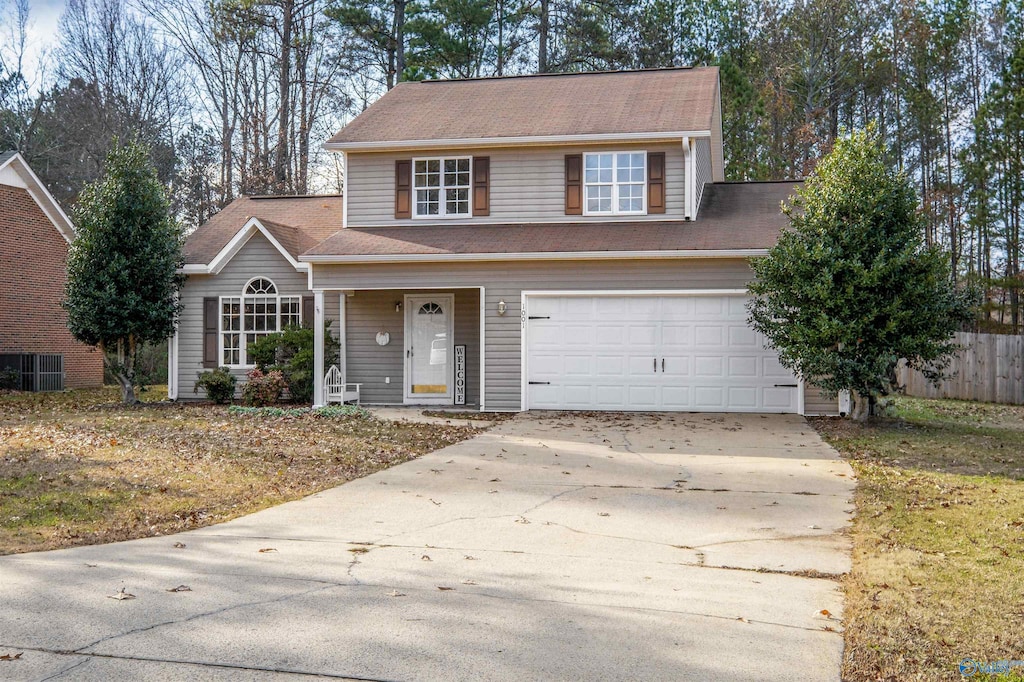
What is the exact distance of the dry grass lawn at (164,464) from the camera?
7734 mm

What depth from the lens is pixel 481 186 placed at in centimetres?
1836

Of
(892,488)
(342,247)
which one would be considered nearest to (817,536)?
(892,488)

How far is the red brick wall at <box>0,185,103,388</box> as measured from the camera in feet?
73.1

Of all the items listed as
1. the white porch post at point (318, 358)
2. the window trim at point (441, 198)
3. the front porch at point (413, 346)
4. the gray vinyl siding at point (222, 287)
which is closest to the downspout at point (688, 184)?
the window trim at point (441, 198)

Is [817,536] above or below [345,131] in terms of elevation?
below

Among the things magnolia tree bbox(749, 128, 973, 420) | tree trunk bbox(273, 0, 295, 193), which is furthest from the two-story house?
tree trunk bbox(273, 0, 295, 193)

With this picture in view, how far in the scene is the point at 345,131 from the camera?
1905 centimetres

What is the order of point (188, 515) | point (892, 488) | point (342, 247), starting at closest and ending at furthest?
point (188, 515)
point (892, 488)
point (342, 247)

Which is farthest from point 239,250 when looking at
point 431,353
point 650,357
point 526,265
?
point 650,357

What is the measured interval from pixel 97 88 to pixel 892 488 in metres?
30.3

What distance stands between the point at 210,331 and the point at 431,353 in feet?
15.1

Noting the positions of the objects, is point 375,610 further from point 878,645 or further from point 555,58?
point 555,58

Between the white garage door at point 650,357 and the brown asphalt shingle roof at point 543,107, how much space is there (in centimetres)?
343

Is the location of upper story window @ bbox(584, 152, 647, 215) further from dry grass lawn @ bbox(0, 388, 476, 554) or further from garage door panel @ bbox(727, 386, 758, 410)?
dry grass lawn @ bbox(0, 388, 476, 554)
